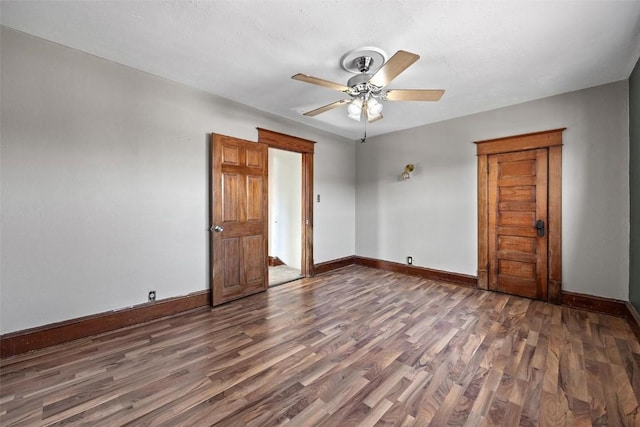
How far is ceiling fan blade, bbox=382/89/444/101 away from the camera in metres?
2.40

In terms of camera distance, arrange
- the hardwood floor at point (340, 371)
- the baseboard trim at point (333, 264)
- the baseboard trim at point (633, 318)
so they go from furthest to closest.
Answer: the baseboard trim at point (333, 264), the baseboard trim at point (633, 318), the hardwood floor at point (340, 371)

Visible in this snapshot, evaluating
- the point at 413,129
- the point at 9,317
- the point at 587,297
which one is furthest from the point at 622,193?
the point at 9,317

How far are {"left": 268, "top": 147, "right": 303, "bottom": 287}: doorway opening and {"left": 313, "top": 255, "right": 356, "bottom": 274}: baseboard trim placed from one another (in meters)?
0.35

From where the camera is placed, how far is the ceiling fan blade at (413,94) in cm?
240

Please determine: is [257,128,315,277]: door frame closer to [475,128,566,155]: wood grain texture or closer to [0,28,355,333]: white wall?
[0,28,355,333]: white wall

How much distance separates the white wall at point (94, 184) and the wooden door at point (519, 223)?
3.94m

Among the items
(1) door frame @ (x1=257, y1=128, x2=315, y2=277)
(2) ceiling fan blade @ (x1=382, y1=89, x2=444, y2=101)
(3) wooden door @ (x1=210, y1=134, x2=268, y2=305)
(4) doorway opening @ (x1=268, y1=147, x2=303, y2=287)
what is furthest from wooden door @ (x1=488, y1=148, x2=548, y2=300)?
(3) wooden door @ (x1=210, y1=134, x2=268, y2=305)

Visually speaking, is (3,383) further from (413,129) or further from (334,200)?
(413,129)

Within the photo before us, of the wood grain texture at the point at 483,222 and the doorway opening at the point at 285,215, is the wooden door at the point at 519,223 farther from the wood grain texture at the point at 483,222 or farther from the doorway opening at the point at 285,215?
the doorway opening at the point at 285,215

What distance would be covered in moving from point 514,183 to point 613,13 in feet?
6.96

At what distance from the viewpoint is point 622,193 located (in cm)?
298

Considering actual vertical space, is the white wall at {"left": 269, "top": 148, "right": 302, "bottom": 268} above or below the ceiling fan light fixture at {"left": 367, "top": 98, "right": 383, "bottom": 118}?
below

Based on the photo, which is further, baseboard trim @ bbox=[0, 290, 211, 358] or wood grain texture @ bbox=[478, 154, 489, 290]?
wood grain texture @ bbox=[478, 154, 489, 290]

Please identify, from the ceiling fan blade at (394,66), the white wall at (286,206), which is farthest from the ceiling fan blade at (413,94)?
the white wall at (286,206)
